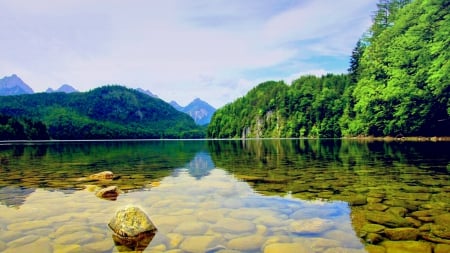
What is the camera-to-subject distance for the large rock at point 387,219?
8184 mm

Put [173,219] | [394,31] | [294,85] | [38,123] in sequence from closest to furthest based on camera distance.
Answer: [173,219] < [394,31] < [38,123] < [294,85]

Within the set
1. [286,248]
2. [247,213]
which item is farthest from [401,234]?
[247,213]

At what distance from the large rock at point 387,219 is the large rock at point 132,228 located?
18.2 feet

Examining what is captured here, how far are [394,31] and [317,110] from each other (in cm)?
7222

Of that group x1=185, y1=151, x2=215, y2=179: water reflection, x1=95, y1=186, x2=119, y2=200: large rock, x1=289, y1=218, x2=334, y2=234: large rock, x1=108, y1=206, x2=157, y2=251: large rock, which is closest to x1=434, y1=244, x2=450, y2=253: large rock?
x1=289, y1=218, x2=334, y2=234: large rock

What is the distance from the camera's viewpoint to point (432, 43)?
166 ft

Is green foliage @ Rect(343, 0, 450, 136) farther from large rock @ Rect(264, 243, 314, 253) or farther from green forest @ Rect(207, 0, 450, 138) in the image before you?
large rock @ Rect(264, 243, 314, 253)

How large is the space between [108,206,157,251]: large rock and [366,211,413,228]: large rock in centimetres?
556

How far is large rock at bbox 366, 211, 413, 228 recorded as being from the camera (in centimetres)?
818

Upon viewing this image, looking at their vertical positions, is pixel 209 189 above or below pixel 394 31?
below

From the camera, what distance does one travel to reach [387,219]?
864 cm

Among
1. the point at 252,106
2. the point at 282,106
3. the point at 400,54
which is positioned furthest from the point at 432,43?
the point at 252,106

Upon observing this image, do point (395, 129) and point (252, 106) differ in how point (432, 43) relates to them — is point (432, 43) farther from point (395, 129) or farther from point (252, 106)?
point (252, 106)

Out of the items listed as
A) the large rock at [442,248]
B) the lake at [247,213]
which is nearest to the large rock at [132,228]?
the lake at [247,213]
